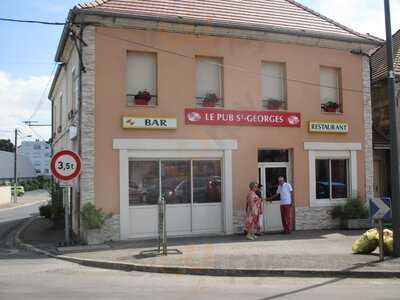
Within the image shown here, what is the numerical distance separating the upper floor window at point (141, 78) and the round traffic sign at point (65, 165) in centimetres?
251

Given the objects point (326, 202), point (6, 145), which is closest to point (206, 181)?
point (326, 202)

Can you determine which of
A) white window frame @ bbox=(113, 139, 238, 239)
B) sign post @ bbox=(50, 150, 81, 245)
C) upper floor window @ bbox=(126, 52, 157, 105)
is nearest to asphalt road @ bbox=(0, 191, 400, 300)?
sign post @ bbox=(50, 150, 81, 245)

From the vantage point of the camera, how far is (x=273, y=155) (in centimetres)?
1617

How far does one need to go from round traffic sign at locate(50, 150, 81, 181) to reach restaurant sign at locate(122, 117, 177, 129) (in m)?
1.85

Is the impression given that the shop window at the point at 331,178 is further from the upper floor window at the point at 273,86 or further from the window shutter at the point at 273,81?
the window shutter at the point at 273,81

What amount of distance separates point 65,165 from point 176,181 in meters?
3.43

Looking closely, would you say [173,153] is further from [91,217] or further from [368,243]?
[368,243]

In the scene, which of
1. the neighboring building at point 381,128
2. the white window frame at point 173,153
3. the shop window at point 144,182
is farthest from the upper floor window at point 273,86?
the neighboring building at point 381,128

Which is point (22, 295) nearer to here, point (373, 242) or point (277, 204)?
point (373, 242)

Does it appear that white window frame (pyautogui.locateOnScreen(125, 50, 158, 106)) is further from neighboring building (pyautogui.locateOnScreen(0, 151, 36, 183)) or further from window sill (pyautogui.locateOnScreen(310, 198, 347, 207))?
neighboring building (pyautogui.locateOnScreen(0, 151, 36, 183))

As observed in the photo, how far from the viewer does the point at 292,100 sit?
16.2 meters

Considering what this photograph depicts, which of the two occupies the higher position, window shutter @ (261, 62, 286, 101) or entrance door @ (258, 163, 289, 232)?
window shutter @ (261, 62, 286, 101)

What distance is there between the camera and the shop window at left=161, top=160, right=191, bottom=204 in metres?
14.8

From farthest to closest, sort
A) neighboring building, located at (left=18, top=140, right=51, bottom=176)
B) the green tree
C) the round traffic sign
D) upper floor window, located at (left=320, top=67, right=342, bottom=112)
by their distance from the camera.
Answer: the green tree → neighboring building, located at (left=18, top=140, right=51, bottom=176) → upper floor window, located at (left=320, top=67, right=342, bottom=112) → the round traffic sign
